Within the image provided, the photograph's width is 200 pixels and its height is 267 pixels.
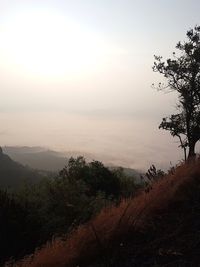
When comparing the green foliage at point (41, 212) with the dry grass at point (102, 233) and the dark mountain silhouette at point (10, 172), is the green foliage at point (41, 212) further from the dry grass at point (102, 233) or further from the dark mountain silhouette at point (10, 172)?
the dark mountain silhouette at point (10, 172)

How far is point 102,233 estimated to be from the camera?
9094 millimetres

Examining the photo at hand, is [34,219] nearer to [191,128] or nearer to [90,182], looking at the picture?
[90,182]

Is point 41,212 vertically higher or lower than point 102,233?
lower

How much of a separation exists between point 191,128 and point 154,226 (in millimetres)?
21950

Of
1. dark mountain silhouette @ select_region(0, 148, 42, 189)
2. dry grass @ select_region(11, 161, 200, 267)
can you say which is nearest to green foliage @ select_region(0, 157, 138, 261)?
dry grass @ select_region(11, 161, 200, 267)

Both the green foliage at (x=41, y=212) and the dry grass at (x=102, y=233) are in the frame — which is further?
the green foliage at (x=41, y=212)

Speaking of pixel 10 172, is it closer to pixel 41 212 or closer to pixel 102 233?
pixel 41 212

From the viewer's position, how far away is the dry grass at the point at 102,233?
8.54 metres

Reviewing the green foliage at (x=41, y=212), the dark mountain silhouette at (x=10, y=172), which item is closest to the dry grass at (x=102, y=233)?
the green foliage at (x=41, y=212)

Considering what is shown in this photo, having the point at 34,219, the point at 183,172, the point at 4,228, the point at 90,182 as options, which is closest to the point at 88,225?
the point at 183,172

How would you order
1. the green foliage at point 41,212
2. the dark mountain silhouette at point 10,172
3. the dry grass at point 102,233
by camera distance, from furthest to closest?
1. the dark mountain silhouette at point 10,172
2. the green foliage at point 41,212
3. the dry grass at point 102,233

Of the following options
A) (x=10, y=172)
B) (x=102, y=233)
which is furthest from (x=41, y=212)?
(x=10, y=172)

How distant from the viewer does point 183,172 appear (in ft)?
41.1

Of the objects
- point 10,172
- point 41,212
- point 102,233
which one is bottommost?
point 10,172
